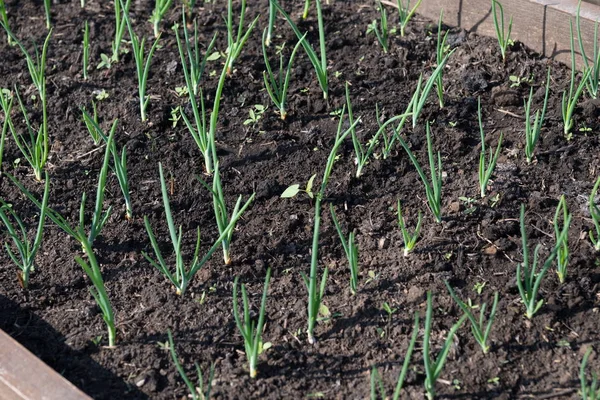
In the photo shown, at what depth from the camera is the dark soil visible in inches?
89.0

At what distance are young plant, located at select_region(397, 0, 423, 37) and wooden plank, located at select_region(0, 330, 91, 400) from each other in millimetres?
1996

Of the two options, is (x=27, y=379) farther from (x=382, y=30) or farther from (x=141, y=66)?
(x=382, y=30)

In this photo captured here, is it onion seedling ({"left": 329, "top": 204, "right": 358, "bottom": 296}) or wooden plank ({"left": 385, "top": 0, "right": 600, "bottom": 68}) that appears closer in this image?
onion seedling ({"left": 329, "top": 204, "right": 358, "bottom": 296})

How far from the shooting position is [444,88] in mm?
3172

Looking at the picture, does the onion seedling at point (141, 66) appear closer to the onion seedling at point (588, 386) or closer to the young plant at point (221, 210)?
the young plant at point (221, 210)

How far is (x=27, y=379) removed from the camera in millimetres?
2152

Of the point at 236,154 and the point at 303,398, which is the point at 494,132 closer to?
the point at 236,154

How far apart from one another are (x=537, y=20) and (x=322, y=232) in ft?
4.49

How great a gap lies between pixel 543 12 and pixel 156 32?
1.63 metres

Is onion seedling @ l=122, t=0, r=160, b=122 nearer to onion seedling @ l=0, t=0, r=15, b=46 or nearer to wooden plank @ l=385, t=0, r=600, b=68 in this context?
onion seedling @ l=0, t=0, r=15, b=46

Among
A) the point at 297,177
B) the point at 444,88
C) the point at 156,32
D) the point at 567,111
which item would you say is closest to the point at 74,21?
the point at 156,32

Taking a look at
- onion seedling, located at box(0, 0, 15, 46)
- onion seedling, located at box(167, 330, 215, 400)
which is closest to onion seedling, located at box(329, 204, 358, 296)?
onion seedling, located at box(167, 330, 215, 400)

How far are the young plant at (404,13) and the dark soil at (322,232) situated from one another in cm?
6

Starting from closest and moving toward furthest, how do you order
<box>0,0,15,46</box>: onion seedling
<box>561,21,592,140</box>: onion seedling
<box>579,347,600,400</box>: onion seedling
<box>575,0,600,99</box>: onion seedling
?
<box>579,347,600,400</box>: onion seedling → <box>561,21,592,140</box>: onion seedling → <box>575,0,600,99</box>: onion seedling → <box>0,0,15,46</box>: onion seedling
